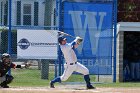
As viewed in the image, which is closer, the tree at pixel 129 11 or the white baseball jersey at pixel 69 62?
the white baseball jersey at pixel 69 62

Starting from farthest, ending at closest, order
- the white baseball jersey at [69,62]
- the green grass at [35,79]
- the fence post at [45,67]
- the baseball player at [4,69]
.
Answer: the fence post at [45,67], the green grass at [35,79], the baseball player at [4,69], the white baseball jersey at [69,62]

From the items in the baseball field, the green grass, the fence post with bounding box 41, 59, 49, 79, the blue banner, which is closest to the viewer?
the baseball field

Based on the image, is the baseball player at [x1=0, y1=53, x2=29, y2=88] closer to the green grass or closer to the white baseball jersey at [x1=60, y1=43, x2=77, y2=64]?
the green grass

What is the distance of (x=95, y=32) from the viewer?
20.8 metres

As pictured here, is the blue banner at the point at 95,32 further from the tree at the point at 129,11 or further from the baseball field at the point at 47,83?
the tree at the point at 129,11

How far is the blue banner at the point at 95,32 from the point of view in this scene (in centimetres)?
2073

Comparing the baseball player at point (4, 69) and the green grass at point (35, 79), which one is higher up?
the baseball player at point (4, 69)

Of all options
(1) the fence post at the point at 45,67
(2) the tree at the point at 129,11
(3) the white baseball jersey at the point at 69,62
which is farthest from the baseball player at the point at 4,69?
(2) the tree at the point at 129,11

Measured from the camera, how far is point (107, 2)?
20922 millimetres

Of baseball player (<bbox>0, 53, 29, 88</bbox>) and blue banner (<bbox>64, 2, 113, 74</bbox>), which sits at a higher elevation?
blue banner (<bbox>64, 2, 113, 74</bbox>)

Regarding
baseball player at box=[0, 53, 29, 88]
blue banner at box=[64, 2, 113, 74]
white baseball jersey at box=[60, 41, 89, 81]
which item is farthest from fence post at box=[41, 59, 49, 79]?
white baseball jersey at box=[60, 41, 89, 81]

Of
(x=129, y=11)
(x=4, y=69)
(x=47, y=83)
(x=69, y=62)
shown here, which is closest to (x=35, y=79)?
(x=47, y=83)

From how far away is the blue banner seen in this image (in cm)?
2073

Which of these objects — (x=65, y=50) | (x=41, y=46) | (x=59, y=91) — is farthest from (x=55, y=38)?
(x=59, y=91)
